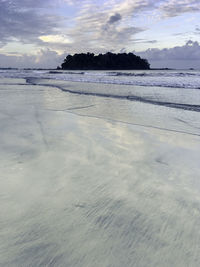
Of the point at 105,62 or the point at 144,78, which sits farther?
the point at 105,62

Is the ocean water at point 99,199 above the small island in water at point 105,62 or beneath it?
beneath

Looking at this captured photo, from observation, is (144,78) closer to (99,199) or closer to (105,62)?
(99,199)

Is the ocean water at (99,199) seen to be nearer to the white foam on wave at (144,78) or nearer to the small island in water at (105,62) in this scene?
the white foam on wave at (144,78)

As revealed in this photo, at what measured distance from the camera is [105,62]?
324 ft

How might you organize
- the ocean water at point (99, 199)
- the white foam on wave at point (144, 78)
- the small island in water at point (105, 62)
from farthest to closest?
the small island in water at point (105, 62) → the white foam on wave at point (144, 78) → the ocean water at point (99, 199)

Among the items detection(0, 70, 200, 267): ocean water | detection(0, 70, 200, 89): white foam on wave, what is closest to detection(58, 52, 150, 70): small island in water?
detection(0, 70, 200, 89): white foam on wave

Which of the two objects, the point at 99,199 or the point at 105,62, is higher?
the point at 105,62

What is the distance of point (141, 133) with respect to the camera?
14.0 feet

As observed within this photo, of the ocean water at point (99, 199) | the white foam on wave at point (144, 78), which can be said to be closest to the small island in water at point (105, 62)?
the white foam on wave at point (144, 78)

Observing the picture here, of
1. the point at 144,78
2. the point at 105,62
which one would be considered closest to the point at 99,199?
the point at 144,78

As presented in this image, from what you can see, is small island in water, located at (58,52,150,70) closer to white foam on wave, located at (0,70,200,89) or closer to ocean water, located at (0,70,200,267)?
white foam on wave, located at (0,70,200,89)

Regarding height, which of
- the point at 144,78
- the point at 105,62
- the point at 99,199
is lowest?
the point at 99,199

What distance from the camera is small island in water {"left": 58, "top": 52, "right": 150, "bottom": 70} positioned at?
99.4 meters

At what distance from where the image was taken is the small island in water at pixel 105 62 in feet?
326
